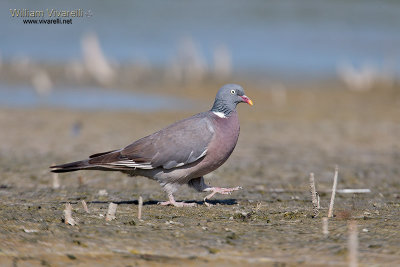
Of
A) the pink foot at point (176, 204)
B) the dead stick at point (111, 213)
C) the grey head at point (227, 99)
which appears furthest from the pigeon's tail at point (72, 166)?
the grey head at point (227, 99)

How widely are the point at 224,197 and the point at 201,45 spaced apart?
2125 cm

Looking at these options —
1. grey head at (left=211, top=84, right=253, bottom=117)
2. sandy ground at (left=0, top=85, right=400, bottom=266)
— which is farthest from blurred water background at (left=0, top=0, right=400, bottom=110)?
grey head at (left=211, top=84, right=253, bottom=117)

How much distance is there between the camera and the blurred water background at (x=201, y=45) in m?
20.1

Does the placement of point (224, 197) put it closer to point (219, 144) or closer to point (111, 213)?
point (219, 144)

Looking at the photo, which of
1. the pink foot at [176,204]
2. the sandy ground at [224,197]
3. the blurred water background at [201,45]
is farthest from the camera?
the blurred water background at [201,45]

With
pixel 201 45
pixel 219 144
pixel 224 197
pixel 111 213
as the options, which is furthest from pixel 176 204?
pixel 201 45

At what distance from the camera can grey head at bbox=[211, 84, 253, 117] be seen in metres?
7.25

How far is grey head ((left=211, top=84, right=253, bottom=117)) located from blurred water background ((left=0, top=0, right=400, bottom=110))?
1090cm

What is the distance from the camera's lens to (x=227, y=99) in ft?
23.9

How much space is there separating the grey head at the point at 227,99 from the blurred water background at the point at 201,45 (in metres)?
10.9

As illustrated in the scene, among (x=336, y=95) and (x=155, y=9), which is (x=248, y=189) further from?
(x=155, y=9)

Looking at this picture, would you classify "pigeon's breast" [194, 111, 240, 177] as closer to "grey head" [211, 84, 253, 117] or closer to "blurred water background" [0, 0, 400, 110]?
"grey head" [211, 84, 253, 117]

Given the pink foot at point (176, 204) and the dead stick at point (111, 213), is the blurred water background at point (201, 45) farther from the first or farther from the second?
the dead stick at point (111, 213)

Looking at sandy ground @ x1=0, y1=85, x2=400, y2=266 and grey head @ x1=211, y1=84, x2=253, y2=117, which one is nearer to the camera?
sandy ground @ x1=0, y1=85, x2=400, y2=266
